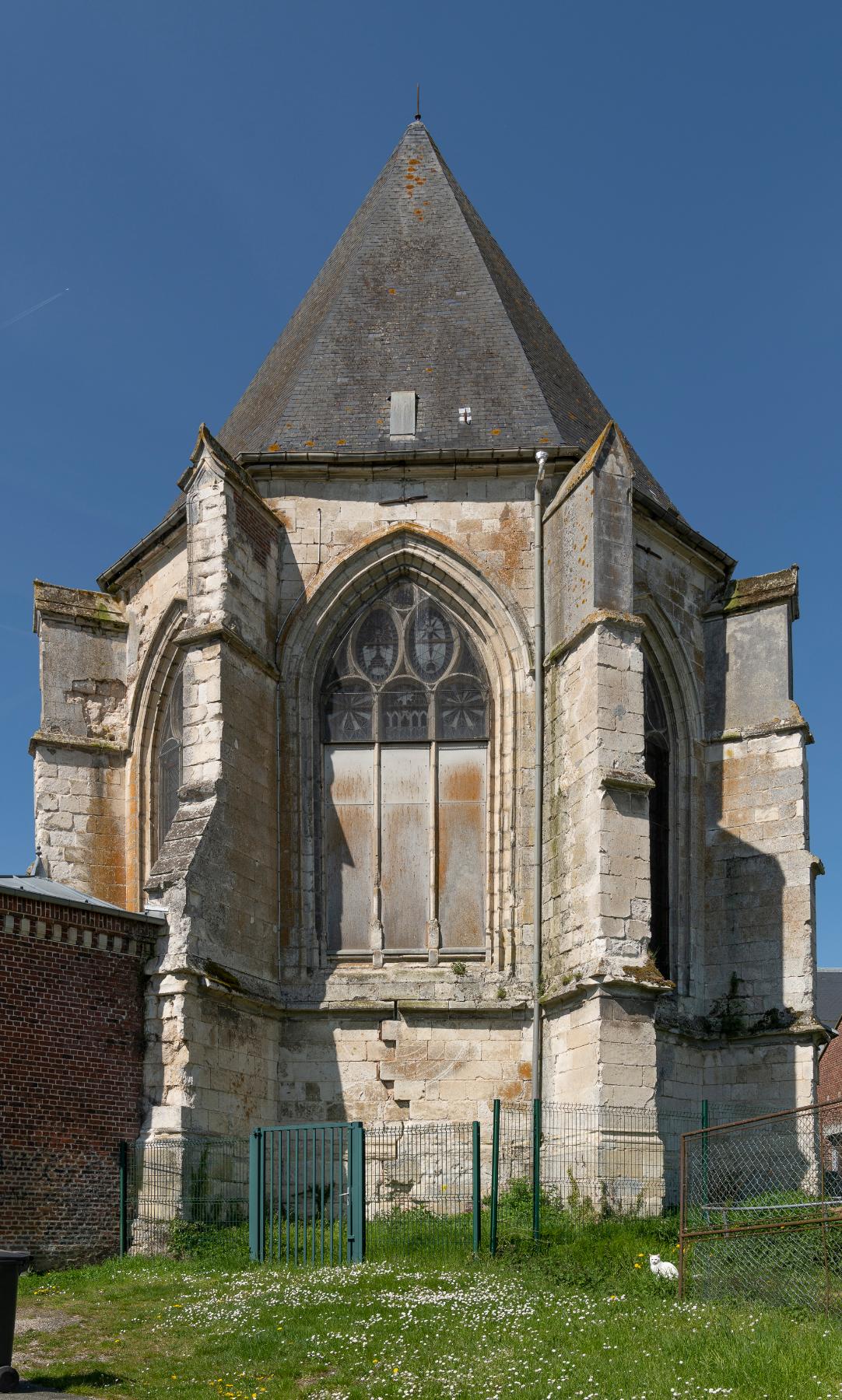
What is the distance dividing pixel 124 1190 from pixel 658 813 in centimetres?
696

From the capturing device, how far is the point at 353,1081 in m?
15.0

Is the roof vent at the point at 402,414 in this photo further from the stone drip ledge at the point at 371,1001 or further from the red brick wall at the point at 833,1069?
the red brick wall at the point at 833,1069

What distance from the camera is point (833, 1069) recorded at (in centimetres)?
3494

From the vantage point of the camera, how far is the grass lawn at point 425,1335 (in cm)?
789

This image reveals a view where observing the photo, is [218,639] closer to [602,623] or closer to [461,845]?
[461,845]

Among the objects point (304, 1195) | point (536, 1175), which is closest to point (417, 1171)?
point (304, 1195)

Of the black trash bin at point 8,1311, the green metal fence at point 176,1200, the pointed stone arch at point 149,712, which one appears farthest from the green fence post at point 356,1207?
the pointed stone arch at point 149,712

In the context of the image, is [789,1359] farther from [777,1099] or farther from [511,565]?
[511,565]

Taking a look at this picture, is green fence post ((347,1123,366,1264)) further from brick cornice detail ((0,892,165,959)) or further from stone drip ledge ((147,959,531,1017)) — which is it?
brick cornice detail ((0,892,165,959))

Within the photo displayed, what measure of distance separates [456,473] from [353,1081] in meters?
6.22

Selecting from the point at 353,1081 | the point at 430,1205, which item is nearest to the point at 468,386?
the point at 353,1081

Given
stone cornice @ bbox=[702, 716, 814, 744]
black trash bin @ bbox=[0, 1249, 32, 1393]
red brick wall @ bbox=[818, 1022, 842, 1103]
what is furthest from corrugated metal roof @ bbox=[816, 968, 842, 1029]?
black trash bin @ bbox=[0, 1249, 32, 1393]

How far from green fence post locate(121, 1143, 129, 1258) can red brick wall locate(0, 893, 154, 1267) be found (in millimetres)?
60

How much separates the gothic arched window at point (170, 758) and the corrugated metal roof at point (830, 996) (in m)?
20.8
